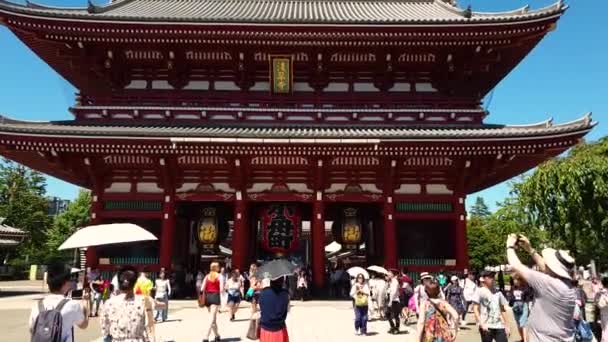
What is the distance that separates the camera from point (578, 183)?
2709 cm

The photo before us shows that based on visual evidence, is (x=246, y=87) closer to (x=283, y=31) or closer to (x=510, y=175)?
(x=283, y=31)

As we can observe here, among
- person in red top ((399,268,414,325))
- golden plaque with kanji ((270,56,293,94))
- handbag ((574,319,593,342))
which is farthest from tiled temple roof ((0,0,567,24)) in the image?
handbag ((574,319,593,342))

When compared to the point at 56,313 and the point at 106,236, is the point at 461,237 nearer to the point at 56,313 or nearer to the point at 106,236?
the point at 106,236

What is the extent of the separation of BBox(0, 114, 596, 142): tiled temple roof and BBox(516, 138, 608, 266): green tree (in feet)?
31.4

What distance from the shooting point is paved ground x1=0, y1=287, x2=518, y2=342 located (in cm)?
1233

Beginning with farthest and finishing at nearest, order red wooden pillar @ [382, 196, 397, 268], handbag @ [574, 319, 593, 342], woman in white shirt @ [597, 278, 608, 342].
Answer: red wooden pillar @ [382, 196, 397, 268] < handbag @ [574, 319, 593, 342] < woman in white shirt @ [597, 278, 608, 342]

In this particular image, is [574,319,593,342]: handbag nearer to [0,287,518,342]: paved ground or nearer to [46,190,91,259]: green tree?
[0,287,518,342]: paved ground

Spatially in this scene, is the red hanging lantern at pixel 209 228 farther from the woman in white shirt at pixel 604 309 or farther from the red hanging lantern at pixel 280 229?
the woman in white shirt at pixel 604 309

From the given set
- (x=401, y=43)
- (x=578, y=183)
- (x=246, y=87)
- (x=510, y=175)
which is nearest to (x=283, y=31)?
(x=246, y=87)

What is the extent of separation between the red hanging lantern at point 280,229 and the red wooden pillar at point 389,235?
3.89 m

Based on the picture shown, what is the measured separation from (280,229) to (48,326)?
1652cm

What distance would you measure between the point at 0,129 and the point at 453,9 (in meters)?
20.5

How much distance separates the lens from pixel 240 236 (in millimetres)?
20297

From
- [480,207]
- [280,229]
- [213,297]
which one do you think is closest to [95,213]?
[280,229]
